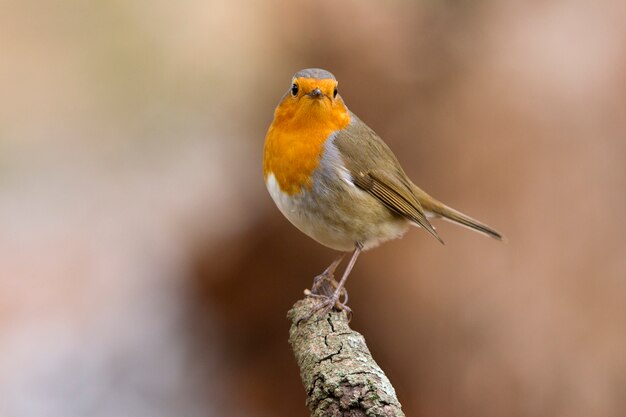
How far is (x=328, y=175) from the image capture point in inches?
123

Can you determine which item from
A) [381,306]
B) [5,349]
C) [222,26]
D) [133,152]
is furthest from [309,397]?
[222,26]

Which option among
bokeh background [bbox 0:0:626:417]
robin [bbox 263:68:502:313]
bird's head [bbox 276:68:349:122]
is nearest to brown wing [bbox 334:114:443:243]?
robin [bbox 263:68:502:313]

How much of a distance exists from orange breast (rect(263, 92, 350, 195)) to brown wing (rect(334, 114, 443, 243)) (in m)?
0.10

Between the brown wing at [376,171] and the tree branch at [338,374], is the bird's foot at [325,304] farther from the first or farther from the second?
the brown wing at [376,171]

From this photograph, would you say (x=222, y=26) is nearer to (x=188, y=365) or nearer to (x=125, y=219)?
(x=125, y=219)

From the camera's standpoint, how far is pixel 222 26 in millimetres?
5117

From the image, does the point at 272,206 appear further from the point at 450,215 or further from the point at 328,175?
the point at 328,175

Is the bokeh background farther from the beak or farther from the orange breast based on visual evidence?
the beak

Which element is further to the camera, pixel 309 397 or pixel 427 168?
pixel 427 168

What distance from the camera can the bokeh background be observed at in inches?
157

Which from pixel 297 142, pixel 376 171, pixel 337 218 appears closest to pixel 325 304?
pixel 337 218

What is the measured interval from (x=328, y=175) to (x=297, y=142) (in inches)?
6.0

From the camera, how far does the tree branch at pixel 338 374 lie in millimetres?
1925

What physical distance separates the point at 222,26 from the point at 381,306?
1.95 metres
